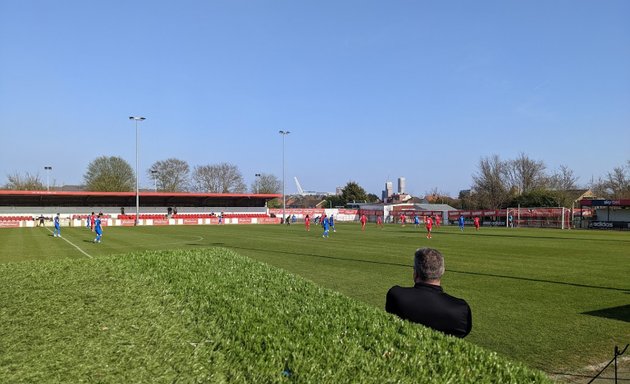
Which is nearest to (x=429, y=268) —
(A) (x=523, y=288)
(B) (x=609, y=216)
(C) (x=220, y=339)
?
(C) (x=220, y=339)

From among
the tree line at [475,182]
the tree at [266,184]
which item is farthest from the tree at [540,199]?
the tree at [266,184]

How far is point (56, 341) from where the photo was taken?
13.5 feet

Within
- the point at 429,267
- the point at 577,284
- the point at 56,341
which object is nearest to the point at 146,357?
the point at 56,341

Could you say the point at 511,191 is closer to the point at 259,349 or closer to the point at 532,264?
the point at 532,264

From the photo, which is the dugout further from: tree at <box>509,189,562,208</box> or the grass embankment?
the grass embankment

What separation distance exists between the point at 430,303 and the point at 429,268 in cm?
29

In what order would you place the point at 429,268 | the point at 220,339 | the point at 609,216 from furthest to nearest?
1. the point at 609,216
2. the point at 429,268
3. the point at 220,339

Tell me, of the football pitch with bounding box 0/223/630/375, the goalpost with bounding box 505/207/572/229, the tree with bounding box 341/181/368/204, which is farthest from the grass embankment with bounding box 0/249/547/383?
the tree with bounding box 341/181/368/204

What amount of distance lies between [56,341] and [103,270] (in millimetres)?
4505

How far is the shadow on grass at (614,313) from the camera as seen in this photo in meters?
9.25

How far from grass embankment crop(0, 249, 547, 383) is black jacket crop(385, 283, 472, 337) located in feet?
0.63

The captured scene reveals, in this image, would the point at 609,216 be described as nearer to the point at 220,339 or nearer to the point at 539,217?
the point at 539,217

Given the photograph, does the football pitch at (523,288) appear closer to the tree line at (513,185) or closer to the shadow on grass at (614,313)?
the shadow on grass at (614,313)

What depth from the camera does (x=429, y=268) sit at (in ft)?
13.1
